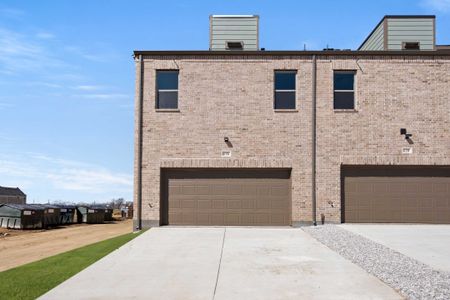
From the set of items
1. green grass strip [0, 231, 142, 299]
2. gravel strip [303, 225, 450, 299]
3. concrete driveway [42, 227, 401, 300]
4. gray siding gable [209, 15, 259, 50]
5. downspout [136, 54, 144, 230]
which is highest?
gray siding gable [209, 15, 259, 50]

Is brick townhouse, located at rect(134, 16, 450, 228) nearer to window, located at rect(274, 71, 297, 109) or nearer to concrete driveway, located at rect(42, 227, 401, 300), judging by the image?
window, located at rect(274, 71, 297, 109)

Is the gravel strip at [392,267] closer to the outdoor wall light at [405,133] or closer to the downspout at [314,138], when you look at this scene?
the downspout at [314,138]

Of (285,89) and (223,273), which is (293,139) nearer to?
(285,89)

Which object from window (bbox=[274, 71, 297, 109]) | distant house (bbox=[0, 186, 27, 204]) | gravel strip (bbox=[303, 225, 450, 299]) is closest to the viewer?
gravel strip (bbox=[303, 225, 450, 299])

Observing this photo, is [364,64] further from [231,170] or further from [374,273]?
[374,273]

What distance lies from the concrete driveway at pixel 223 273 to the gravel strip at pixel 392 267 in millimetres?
274

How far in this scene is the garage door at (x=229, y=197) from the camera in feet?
62.0

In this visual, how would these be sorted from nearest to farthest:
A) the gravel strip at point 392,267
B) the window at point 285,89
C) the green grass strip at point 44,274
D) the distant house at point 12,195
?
the gravel strip at point 392,267 < the green grass strip at point 44,274 < the window at point 285,89 < the distant house at point 12,195

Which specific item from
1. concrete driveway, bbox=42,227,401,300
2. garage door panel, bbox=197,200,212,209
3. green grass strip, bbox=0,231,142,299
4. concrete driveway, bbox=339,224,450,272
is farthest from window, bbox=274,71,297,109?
green grass strip, bbox=0,231,142,299

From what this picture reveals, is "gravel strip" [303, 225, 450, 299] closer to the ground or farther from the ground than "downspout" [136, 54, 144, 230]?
closer to the ground

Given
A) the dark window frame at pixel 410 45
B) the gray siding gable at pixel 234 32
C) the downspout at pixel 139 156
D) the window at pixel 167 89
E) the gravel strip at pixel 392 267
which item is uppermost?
the gray siding gable at pixel 234 32

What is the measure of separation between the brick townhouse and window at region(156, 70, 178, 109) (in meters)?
0.13

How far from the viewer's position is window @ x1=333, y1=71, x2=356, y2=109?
19250 mm

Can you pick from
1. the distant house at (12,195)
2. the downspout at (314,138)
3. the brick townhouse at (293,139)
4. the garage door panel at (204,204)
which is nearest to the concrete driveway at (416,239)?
the brick townhouse at (293,139)
